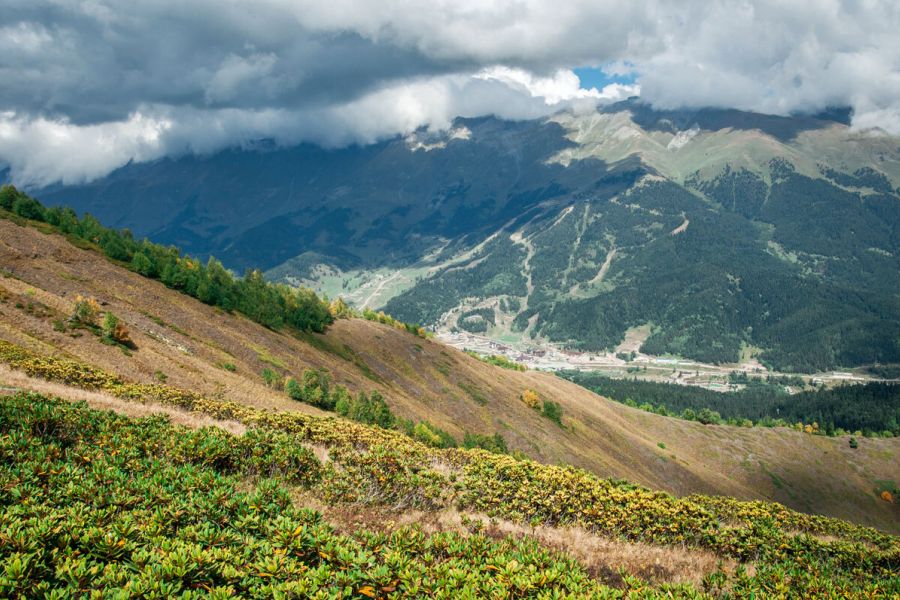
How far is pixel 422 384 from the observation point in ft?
329

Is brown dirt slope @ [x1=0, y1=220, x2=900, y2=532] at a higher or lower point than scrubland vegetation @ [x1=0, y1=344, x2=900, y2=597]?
lower

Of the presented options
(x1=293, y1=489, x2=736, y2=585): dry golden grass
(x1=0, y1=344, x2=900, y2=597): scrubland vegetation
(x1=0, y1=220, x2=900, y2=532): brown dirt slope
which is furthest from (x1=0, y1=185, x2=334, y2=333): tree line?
(x1=293, y1=489, x2=736, y2=585): dry golden grass

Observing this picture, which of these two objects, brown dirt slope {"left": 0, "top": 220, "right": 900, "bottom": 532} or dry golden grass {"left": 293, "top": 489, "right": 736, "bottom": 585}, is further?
brown dirt slope {"left": 0, "top": 220, "right": 900, "bottom": 532}

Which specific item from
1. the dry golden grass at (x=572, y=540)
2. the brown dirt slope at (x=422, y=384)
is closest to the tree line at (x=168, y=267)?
the brown dirt slope at (x=422, y=384)

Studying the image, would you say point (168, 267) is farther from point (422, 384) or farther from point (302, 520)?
point (302, 520)

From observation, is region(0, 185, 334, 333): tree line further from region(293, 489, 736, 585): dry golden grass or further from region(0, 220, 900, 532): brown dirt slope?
region(293, 489, 736, 585): dry golden grass

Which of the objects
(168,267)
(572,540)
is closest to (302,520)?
(572,540)

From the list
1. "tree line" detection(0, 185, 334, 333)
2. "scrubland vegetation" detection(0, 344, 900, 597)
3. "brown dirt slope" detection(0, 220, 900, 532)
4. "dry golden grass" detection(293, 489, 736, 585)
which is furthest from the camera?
"tree line" detection(0, 185, 334, 333)

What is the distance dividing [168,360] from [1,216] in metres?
55.7

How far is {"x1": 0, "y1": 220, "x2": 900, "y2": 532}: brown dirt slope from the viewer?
5356cm

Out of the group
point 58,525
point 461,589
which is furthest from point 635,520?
point 58,525

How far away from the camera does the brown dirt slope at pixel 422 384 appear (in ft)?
176

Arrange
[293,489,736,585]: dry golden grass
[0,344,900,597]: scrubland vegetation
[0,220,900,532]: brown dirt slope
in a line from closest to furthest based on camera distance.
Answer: [0,344,900,597]: scrubland vegetation → [293,489,736,585]: dry golden grass → [0,220,900,532]: brown dirt slope

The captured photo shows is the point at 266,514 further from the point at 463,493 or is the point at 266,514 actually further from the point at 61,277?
the point at 61,277
